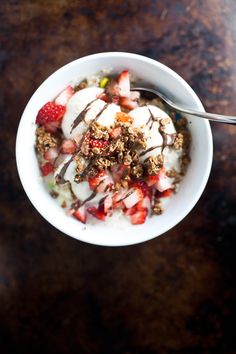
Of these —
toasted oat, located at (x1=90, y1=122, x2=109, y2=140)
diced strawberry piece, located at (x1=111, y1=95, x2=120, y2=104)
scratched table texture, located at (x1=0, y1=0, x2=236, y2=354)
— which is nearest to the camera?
toasted oat, located at (x1=90, y1=122, x2=109, y2=140)

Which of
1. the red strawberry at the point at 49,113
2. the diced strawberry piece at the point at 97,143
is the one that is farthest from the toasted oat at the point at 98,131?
the red strawberry at the point at 49,113

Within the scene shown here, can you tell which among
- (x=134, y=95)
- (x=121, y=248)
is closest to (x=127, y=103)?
(x=134, y=95)

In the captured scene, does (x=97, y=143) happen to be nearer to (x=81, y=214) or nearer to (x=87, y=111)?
(x=87, y=111)

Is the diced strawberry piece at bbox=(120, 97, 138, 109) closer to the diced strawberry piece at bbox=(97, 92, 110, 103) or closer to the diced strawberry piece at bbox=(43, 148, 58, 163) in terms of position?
the diced strawberry piece at bbox=(97, 92, 110, 103)

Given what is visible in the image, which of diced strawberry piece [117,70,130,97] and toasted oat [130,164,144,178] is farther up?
diced strawberry piece [117,70,130,97]

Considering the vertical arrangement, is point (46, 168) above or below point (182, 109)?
below

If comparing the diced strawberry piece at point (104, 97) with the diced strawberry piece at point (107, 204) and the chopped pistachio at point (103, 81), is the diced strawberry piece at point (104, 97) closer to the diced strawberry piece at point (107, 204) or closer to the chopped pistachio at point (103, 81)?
the chopped pistachio at point (103, 81)

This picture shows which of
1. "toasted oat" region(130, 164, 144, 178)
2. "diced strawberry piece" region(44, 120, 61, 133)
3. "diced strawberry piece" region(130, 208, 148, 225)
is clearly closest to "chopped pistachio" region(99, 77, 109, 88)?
"diced strawberry piece" region(44, 120, 61, 133)
